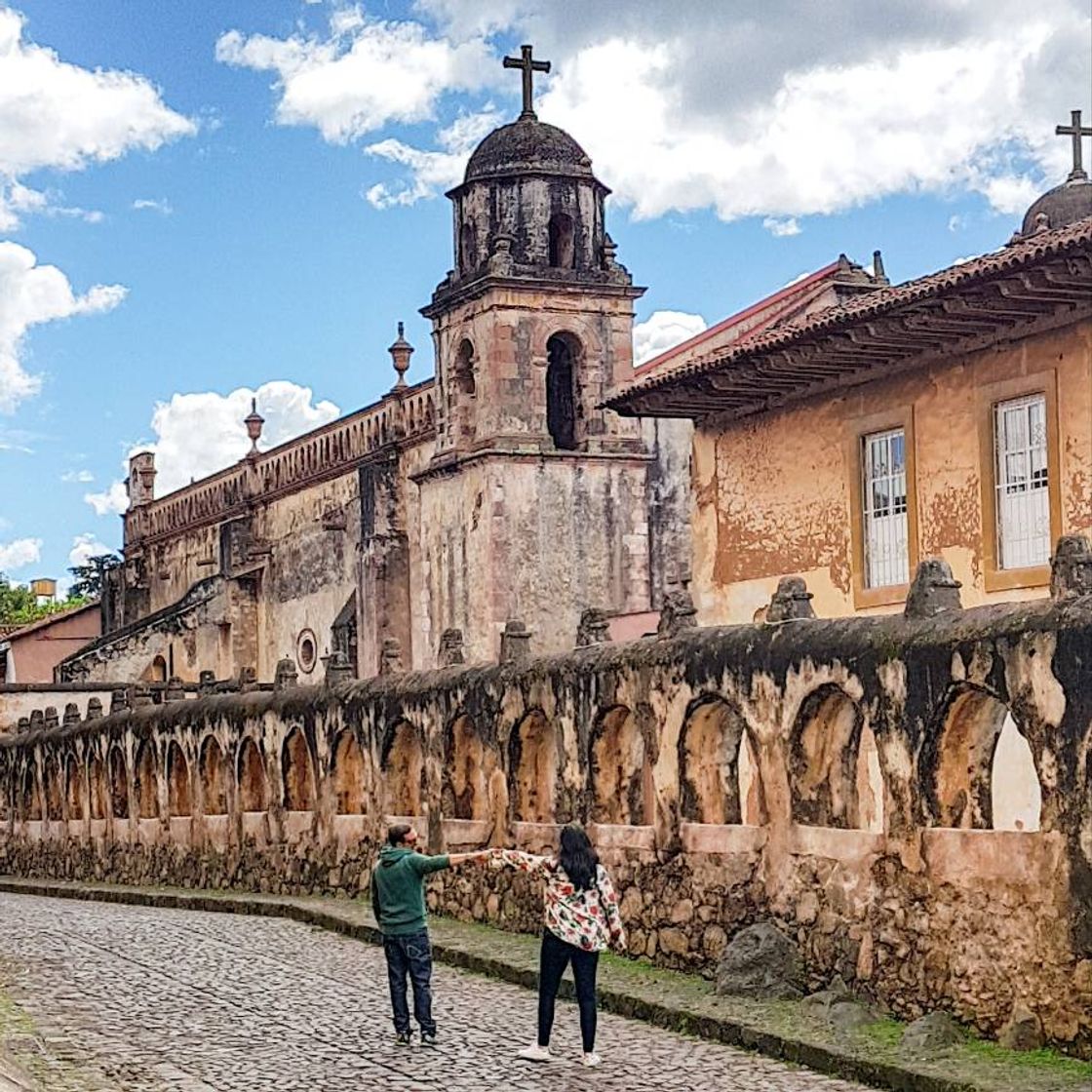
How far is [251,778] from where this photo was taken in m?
24.6

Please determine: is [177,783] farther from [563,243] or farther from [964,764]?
[964,764]

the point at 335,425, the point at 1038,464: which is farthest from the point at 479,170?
the point at 1038,464

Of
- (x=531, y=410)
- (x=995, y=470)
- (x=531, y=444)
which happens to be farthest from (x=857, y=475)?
(x=531, y=410)

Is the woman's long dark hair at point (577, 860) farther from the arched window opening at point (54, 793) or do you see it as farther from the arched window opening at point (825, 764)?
the arched window opening at point (54, 793)

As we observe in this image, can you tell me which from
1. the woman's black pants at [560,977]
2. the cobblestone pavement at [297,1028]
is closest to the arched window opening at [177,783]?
the cobblestone pavement at [297,1028]

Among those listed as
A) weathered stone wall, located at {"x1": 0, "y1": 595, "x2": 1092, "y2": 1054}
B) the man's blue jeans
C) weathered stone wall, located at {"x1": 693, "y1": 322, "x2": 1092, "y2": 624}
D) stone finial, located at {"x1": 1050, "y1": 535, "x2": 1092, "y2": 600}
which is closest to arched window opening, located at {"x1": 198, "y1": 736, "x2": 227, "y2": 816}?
weathered stone wall, located at {"x1": 0, "y1": 595, "x2": 1092, "y2": 1054}

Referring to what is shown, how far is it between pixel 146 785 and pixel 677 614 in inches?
567

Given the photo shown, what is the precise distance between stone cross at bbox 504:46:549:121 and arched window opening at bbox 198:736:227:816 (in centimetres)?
1127

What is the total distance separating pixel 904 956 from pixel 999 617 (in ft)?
6.85

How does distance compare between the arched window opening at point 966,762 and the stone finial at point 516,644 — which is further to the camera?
the stone finial at point 516,644

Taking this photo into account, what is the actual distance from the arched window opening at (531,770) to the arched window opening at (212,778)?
8158 mm

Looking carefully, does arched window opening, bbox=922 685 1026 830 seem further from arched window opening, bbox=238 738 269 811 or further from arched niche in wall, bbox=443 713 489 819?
arched window opening, bbox=238 738 269 811

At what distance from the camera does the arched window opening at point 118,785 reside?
96.3 feet

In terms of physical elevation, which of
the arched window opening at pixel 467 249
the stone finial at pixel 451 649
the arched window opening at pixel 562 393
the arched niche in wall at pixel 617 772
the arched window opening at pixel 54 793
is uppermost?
the arched window opening at pixel 467 249
